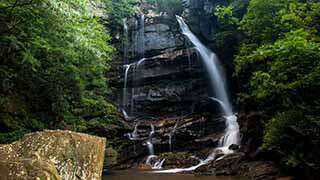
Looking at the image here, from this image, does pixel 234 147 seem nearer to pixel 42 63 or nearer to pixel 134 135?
pixel 134 135

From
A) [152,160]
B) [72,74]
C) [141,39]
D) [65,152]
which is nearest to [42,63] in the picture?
[72,74]

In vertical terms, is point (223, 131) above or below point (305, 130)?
below

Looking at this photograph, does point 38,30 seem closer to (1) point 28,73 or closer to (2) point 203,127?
(1) point 28,73

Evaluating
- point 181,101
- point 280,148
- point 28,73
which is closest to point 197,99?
point 181,101

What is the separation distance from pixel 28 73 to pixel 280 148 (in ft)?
27.7

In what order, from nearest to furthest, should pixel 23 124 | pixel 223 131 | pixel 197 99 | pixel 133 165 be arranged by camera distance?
1. pixel 23 124
2. pixel 133 165
3. pixel 223 131
4. pixel 197 99

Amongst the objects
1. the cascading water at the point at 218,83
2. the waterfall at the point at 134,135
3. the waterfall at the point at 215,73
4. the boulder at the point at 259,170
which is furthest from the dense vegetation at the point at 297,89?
the waterfall at the point at 215,73

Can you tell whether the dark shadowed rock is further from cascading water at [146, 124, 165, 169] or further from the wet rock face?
the wet rock face

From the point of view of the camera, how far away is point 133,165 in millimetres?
19203

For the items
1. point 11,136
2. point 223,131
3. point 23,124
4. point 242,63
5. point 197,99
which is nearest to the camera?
point 11,136

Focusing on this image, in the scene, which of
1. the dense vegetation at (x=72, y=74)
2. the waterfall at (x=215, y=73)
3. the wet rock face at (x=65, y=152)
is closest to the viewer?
the wet rock face at (x=65, y=152)

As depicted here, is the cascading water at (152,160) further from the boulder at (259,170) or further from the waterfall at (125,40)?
the waterfall at (125,40)

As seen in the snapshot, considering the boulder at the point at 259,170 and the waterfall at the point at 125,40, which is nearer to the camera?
the boulder at the point at 259,170

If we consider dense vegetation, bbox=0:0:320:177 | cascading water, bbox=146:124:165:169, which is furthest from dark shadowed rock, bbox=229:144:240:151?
dense vegetation, bbox=0:0:320:177
